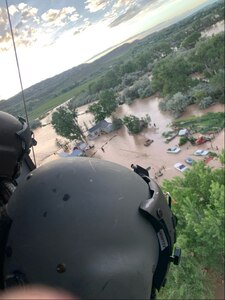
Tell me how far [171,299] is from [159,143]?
6.23 meters

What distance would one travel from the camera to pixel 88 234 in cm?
77

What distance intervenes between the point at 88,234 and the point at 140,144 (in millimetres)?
9930

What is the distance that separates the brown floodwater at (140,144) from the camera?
859 cm

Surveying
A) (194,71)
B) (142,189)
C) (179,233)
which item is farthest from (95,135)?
(142,189)

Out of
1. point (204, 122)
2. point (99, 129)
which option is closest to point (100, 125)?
point (99, 129)

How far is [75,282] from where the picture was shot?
74cm

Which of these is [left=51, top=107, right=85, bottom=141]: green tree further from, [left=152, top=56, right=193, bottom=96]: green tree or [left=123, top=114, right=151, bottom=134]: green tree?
[left=152, top=56, right=193, bottom=96]: green tree

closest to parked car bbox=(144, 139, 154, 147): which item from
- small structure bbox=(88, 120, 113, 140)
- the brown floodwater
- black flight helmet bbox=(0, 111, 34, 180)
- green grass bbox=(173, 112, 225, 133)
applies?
the brown floodwater

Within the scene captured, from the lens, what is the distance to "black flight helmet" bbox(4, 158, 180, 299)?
0.76 meters

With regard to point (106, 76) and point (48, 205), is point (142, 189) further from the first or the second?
point (106, 76)

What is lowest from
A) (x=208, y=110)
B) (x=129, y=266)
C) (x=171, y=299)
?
(x=208, y=110)

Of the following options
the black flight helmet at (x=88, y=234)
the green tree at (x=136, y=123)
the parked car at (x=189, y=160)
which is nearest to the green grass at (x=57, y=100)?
the green tree at (x=136, y=123)

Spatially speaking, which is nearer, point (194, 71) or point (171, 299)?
point (171, 299)

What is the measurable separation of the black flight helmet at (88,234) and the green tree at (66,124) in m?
10.9
